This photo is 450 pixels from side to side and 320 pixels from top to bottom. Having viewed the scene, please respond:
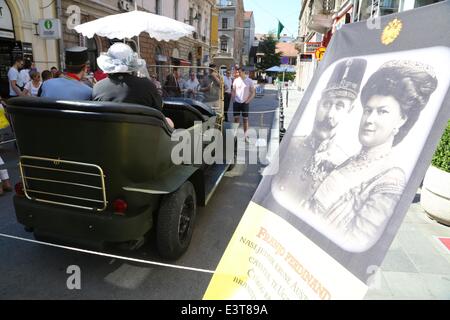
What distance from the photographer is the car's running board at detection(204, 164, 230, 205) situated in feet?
12.0

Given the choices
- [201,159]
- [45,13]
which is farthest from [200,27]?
[201,159]

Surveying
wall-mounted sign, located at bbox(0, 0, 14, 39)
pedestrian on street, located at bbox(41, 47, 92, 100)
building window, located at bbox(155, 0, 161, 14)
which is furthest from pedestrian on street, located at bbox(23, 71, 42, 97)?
building window, located at bbox(155, 0, 161, 14)

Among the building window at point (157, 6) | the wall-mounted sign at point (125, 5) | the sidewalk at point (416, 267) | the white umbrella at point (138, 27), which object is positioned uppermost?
the building window at point (157, 6)

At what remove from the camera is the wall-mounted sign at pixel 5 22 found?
30.0 ft

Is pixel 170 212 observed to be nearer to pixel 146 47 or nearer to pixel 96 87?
pixel 96 87

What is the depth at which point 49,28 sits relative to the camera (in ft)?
31.9

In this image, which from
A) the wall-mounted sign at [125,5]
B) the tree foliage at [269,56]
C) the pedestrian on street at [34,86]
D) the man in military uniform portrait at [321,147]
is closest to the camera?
the man in military uniform portrait at [321,147]

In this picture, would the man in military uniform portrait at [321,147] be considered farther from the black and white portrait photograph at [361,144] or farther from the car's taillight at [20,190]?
the car's taillight at [20,190]

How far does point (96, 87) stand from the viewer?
2.73m

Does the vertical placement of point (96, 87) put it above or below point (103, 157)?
above

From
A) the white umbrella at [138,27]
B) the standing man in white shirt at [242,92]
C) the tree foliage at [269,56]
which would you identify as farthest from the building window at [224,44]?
the white umbrella at [138,27]

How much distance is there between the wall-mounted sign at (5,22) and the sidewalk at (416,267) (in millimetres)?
10358

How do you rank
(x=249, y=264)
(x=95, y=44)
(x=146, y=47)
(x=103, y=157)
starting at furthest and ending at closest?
1. (x=146, y=47)
2. (x=95, y=44)
3. (x=103, y=157)
4. (x=249, y=264)

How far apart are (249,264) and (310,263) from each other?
1.30 feet
